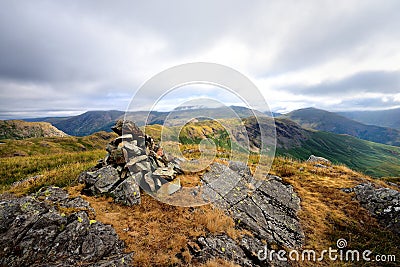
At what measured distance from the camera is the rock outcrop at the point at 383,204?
37.9 ft

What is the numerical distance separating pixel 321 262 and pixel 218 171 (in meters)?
8.28

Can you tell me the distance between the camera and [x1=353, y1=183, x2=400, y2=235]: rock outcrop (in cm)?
1154

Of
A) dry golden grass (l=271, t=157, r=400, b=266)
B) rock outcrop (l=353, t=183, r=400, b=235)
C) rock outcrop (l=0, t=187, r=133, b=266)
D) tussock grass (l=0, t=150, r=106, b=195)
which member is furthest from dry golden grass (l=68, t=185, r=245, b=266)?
rock outcrop (l=353, t=183, r=400, b=235)

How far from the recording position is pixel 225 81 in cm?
1123

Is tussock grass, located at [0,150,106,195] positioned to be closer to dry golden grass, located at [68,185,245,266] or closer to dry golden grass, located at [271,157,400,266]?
dry golden grass, located at [68,185,245,266]

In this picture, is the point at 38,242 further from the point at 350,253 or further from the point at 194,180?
the point at 350,253

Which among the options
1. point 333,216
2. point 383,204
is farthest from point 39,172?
point 383,204

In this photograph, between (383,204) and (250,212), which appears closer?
(250,212)

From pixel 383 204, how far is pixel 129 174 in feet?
55.7

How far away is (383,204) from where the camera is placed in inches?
494

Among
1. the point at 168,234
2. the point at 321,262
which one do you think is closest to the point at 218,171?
the point at 168,234

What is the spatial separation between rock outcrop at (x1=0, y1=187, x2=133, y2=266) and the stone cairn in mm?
2189

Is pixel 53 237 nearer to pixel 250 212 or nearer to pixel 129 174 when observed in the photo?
pixel 129 174

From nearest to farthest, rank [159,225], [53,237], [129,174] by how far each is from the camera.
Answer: [53,237]
[159,225]
[129,174]
